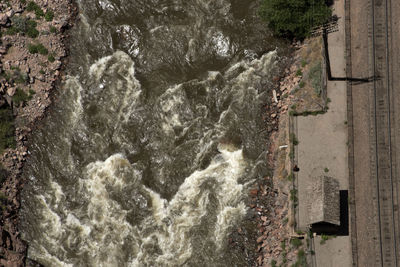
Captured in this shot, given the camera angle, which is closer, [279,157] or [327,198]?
[327,198]

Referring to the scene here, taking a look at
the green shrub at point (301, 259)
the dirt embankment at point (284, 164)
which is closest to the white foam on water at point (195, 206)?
the dirt embankment at point (284, 164)

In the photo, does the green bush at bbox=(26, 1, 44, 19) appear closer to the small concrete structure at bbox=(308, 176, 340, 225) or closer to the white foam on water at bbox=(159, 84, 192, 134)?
the white foam on water at bbox=(159, 84, 192, 134)

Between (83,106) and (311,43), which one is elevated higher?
(311,43)

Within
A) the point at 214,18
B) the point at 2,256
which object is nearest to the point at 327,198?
the point at 214,18

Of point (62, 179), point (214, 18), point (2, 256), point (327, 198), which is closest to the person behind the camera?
point (327, 198)

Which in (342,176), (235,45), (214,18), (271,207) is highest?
(214,18)

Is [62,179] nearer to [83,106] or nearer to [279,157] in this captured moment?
[83,106]

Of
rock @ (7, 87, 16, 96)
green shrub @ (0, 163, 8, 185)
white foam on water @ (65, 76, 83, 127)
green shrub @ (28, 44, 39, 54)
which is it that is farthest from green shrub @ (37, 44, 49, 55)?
green shrub @ (0, 163, 8, 185)
